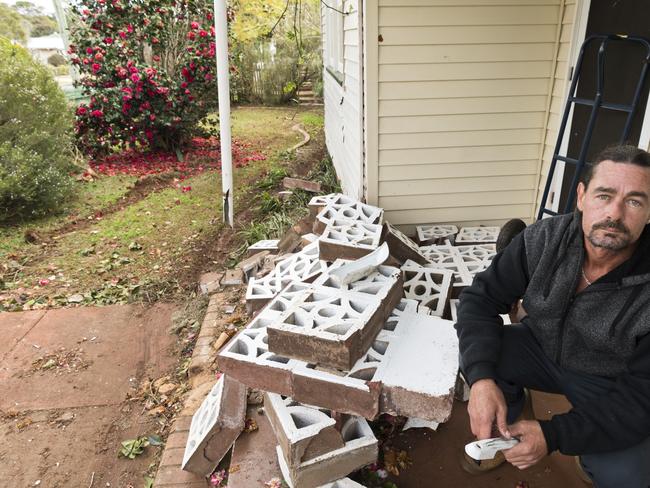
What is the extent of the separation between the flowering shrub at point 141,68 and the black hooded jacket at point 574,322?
7.31 metres

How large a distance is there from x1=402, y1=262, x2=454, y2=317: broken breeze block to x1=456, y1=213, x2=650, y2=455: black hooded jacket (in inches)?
32.0

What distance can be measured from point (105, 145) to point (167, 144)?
3.40ft

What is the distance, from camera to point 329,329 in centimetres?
196

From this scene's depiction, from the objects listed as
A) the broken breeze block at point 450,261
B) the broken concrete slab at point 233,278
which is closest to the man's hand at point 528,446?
the broken breeze block at point 450,261

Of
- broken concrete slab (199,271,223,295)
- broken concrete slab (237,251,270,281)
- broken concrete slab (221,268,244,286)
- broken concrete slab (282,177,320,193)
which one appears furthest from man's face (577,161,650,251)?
broken concrete slab (282,177,320,193)

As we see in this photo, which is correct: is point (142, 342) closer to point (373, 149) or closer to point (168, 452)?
point (168, 452)

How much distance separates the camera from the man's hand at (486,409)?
1.63m

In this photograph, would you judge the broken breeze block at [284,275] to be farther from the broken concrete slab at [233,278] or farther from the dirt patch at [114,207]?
the dirt patch at [114,207]

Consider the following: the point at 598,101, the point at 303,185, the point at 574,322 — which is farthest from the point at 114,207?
the point at 574,322

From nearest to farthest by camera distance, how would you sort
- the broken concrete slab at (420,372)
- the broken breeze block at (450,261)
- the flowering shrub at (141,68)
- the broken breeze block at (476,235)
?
the broken concrete slab at (420,372) < the broken breeze block at (450,261) < the broken breeze block at (476,235) < the flowering shrub at (141,68)

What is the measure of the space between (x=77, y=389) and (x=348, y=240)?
2.09 m

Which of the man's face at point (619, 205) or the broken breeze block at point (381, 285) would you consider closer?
the man's face at point (619, 205)

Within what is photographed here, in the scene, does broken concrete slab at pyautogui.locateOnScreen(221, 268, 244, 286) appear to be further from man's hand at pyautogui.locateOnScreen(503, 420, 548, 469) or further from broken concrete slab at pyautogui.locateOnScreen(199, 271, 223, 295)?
man's hand at pyautogui.locateOnScreen(503, 420, 548, 469)

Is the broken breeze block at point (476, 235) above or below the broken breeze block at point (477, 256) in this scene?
above
